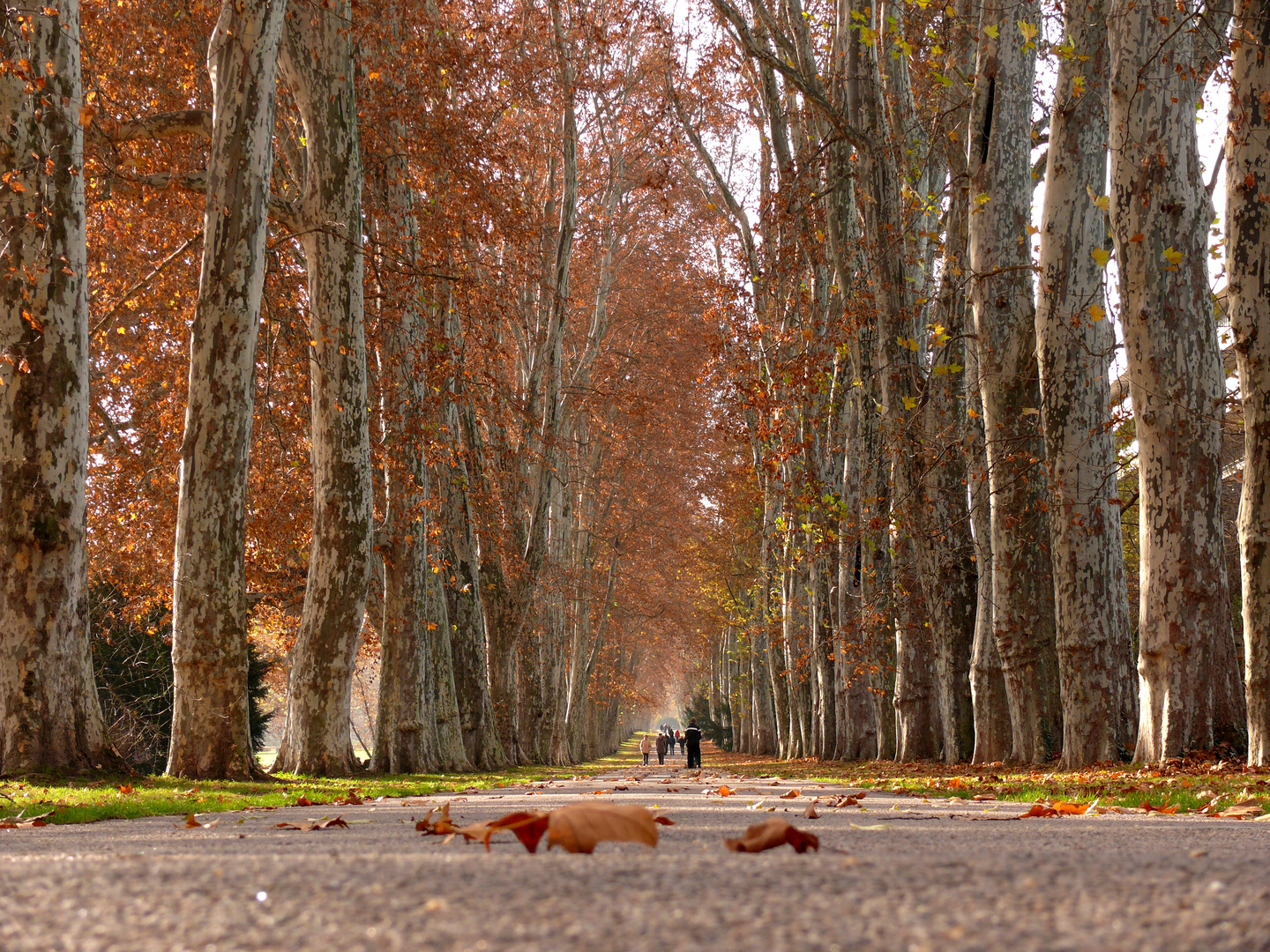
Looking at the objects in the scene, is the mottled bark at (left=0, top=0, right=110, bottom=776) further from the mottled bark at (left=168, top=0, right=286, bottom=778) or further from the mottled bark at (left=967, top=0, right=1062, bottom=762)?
the mottled bark at (left=967, top=0, right=1062, bottom=762)

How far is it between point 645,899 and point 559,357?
71.0 ft

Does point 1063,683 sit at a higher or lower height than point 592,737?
higher

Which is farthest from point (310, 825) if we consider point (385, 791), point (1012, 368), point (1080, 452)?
point (1012, 368)

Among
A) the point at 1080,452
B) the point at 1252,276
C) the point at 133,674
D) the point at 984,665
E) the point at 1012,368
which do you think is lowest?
the point at 133,674

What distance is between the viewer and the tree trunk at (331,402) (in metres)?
11.9

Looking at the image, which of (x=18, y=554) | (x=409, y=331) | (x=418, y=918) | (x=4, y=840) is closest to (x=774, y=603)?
(x=409, y=331)

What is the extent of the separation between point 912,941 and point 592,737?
5014 cm

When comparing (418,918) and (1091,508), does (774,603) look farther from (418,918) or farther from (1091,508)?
(418,918)

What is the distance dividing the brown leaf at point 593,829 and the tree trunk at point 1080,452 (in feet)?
27.1

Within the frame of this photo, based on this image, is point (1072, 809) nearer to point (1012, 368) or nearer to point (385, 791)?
point (385, 791)

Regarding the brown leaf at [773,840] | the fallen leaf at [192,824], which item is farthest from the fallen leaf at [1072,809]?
the fallen leaf at [192,824]

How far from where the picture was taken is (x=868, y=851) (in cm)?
263

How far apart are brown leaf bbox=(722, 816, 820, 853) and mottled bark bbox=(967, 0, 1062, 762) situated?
29.6ft

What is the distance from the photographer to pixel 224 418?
984 cm
